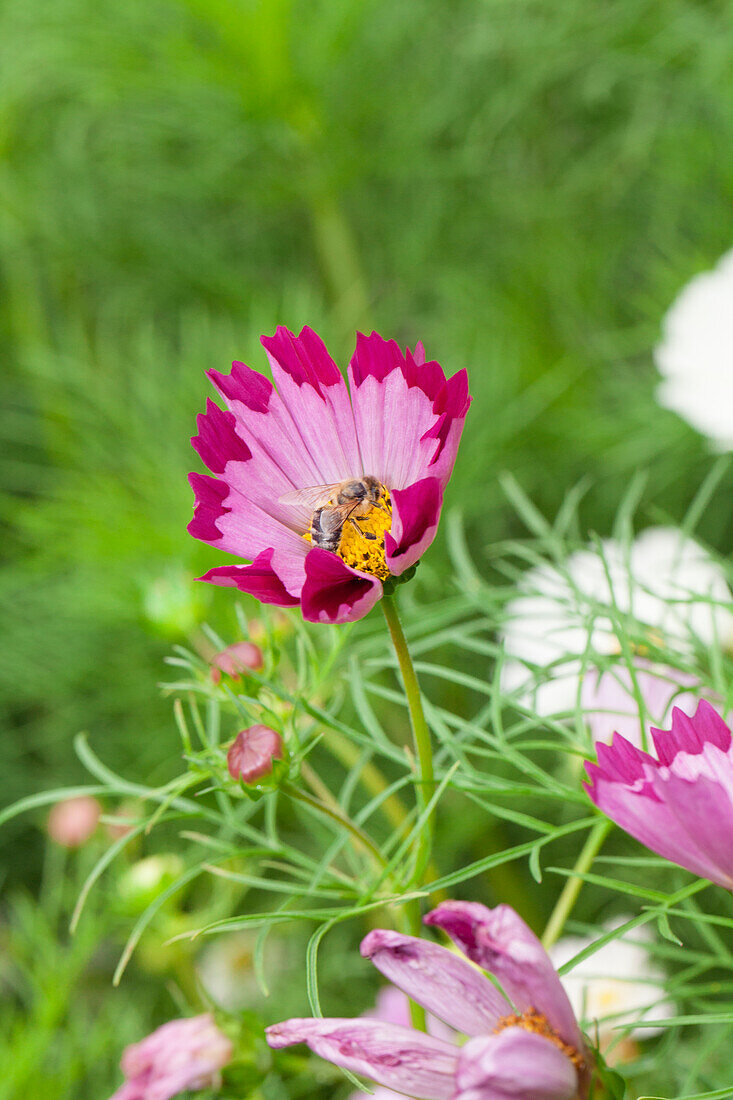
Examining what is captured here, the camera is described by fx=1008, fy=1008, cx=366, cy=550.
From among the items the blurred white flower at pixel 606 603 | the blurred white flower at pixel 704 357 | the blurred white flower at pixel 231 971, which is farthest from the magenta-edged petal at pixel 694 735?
the blurred white flower at pixel 231 971

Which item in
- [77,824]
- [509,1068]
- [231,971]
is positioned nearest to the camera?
[509,1068]

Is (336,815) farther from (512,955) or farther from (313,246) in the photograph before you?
(313,246)

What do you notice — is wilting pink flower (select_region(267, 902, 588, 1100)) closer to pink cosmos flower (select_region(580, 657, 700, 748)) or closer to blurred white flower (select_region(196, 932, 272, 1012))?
pink cosmos flower (select_region(580, 657, 700, 748))

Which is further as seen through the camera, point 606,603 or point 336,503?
point 606,603

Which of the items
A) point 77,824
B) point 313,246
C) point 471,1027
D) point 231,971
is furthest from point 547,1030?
point 313,246

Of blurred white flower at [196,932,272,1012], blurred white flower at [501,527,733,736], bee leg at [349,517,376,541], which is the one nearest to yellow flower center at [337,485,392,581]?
bee leg at [349,517,376,541]

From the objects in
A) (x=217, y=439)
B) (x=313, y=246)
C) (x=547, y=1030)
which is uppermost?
(x=313, y=246)
